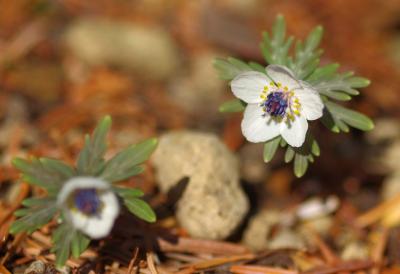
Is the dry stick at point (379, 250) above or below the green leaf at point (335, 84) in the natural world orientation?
below

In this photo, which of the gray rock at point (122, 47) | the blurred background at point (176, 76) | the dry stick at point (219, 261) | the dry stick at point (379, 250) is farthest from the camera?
the gray rock at point (122, 47)

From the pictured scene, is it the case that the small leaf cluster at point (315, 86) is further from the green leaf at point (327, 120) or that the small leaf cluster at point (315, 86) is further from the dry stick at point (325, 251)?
the dry stick at point (325, 251)

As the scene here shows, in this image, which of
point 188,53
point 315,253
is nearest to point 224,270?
point 315,253

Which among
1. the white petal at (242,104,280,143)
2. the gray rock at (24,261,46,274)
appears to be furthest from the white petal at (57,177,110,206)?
the white petal at (242,104,280,143)

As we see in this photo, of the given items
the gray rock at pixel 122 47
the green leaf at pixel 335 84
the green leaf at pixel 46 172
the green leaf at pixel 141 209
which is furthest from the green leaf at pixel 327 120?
the gray rock at pixel 122 47

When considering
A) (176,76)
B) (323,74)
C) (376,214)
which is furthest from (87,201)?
(176,76)

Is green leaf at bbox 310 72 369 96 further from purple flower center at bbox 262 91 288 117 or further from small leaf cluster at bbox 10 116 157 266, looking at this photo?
small leaf cluster at bbox 10 116 157 266

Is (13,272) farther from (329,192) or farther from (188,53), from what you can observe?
(188,53)
